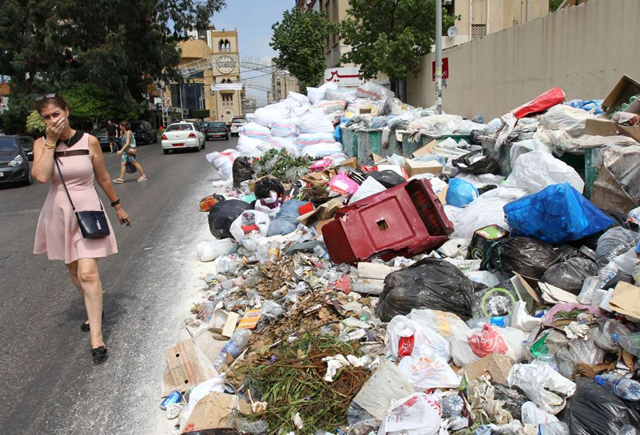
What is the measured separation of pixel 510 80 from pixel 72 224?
15.0 meters

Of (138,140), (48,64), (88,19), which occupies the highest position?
(88,19)

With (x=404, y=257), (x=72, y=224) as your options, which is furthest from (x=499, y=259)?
(x=72, y=224)

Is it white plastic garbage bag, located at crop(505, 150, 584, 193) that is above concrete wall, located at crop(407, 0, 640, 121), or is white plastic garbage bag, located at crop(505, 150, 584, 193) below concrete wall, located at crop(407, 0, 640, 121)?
below

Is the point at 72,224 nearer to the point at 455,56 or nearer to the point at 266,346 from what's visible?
the point at 266,346

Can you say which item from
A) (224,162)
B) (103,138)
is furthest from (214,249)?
(103,138)

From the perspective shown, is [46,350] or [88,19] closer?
[46,350]

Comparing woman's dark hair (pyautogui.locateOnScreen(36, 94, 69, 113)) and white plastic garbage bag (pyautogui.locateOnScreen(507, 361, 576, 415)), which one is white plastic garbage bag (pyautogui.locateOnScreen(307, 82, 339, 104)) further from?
white plastic garbage bag (pyautogui.locateOnScreen(507, 361, 576, 415))

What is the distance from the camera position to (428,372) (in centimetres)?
310

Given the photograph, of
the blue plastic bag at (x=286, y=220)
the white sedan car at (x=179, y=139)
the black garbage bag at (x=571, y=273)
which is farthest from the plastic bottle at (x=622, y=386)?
the white sedan car at (x=179, y=139)

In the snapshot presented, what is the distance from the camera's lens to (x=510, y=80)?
16.3m

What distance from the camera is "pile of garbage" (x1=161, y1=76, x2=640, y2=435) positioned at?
2797 mm

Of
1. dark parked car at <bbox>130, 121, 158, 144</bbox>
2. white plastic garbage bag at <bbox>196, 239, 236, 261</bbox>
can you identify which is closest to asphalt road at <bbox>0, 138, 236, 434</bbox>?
white plastic garbage bag at <bbox>196, 239, 236, 261</bbox>

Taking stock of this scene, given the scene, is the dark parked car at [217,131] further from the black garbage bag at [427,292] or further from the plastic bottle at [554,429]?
the plastic bottle at [554,429]

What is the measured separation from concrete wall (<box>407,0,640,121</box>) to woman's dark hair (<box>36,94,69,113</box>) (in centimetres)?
1062
